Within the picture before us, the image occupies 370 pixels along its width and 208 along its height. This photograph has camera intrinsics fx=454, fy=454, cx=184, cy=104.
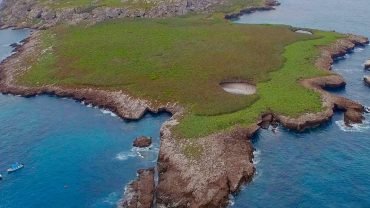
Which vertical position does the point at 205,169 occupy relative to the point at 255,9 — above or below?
below

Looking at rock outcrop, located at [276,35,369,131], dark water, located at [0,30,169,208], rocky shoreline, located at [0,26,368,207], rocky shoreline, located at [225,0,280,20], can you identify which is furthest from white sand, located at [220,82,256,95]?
rocky shoreline, located at [225,0,280,20]

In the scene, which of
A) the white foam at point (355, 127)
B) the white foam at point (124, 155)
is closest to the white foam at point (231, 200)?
the white foam at point (124, 155)

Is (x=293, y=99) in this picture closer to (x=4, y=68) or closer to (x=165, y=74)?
(x=165, y=74)

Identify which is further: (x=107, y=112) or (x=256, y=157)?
(x=107, y=112)

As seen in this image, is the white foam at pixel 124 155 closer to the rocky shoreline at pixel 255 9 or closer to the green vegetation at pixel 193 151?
the green vegetation at pixel 193 151

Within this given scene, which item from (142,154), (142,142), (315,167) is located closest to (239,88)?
(142,142)

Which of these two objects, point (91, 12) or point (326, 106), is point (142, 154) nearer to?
point (326, 106)
